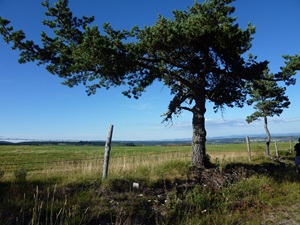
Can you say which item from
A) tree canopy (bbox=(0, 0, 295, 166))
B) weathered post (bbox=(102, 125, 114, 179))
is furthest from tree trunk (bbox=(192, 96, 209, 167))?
weathered post (bbox=(102, 125, 114, 179))

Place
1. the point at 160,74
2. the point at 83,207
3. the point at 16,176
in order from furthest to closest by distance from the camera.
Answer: the point at 160,74 < the point at 16,176 < the point at 83,207

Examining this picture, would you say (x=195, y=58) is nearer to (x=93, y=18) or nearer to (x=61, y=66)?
(x=93, y=18)

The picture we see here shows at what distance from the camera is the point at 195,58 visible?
1276 centimetres

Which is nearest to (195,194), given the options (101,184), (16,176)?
(101,184)

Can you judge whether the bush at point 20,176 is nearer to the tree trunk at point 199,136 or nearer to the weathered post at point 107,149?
the weathered post at point 107,149

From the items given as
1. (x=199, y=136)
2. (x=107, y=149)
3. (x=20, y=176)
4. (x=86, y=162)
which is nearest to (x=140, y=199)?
(x=107, y=149)

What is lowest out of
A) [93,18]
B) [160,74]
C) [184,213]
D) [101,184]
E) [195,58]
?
[184,213]

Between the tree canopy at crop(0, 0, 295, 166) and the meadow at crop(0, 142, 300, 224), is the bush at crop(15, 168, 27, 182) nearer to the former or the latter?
the meadow at crop(0, 142, 300, 224)

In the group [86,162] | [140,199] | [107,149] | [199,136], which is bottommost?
[140,199]

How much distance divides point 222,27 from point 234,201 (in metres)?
6.57

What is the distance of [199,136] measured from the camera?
1266cm

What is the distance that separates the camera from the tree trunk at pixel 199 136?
1251 centimetres

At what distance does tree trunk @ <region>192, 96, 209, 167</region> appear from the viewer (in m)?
12.5

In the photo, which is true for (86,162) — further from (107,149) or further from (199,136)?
(199,136)
